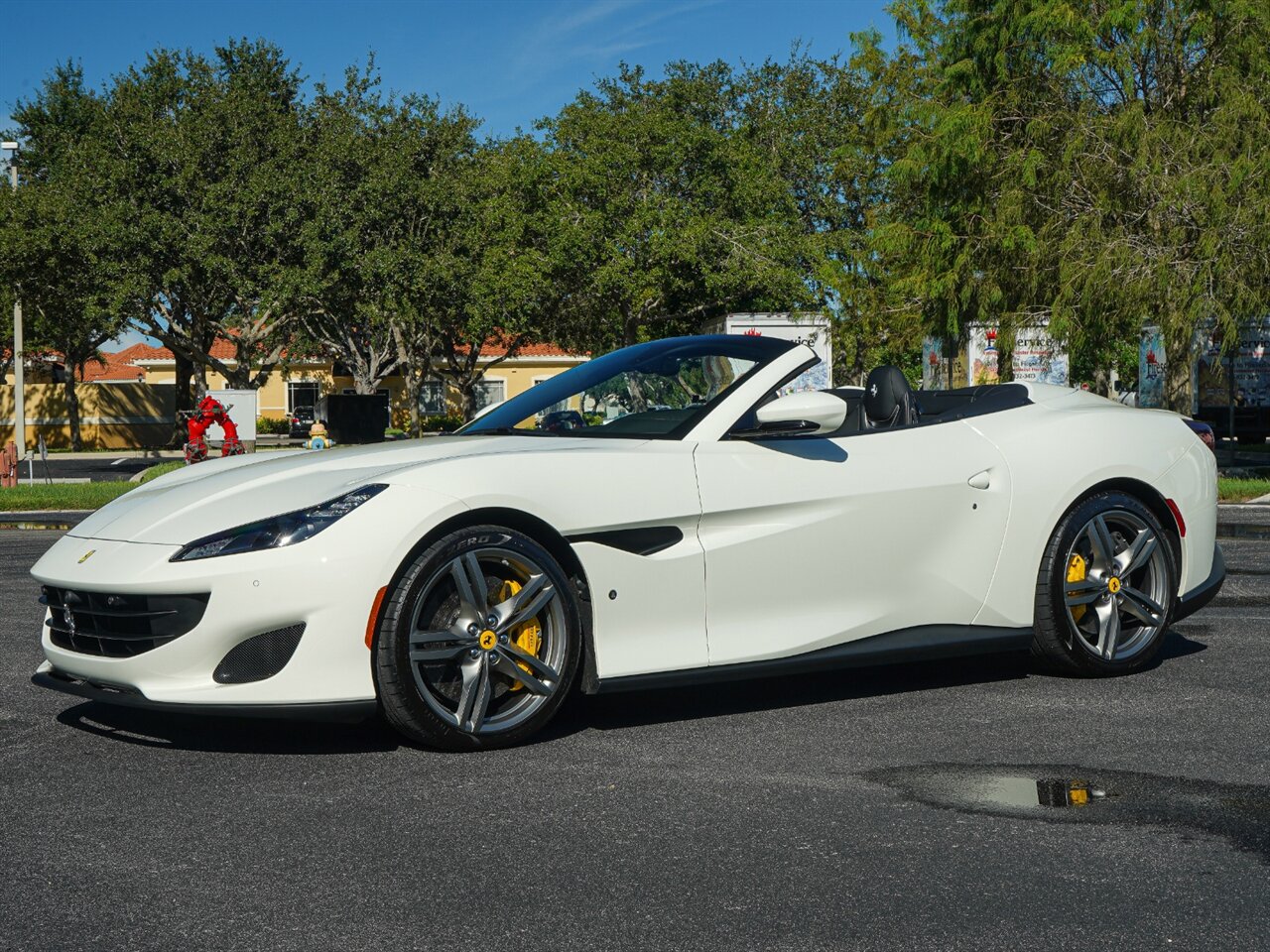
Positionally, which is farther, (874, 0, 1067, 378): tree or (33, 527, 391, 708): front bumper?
(874, 0, 1067, 378): tree

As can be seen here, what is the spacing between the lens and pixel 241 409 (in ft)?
94.2

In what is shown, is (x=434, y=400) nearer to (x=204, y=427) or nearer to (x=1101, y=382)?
(x=1101, y=382)

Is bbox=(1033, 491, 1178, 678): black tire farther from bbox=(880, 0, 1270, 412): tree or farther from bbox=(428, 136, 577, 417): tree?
bbox=(428, 136, 577, 417): tree

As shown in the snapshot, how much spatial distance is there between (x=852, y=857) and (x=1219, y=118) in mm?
22432

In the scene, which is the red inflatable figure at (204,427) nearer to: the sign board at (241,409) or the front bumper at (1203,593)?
the sign board at (241,409)

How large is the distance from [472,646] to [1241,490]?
1774 cm

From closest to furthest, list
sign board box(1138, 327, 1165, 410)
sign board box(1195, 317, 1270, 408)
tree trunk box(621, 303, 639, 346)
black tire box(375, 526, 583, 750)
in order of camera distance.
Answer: black tire box(375, 526, 583, 750), sign board box(1138, 327, 1165, 410), sign board box(1195, 317, 1270, 408), tree trunk box(621, 303, 639, 346)

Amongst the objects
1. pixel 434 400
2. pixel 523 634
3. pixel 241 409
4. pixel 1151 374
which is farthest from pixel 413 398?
pixel 523 634

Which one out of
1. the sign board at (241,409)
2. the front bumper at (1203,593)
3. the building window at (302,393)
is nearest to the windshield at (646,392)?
the front bumper at (1203,593)

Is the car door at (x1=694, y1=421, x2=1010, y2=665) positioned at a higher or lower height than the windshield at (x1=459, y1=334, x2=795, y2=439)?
lower

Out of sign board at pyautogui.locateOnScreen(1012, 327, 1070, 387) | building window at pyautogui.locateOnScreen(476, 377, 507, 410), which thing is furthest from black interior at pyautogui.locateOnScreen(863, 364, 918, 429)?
building window at pyautogui.locateOnScreen(476, 377, 507, 410)

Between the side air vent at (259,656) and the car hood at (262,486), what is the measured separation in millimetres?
375

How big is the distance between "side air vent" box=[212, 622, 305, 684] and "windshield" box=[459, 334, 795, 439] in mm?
1395

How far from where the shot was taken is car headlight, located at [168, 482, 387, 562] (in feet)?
14.6
